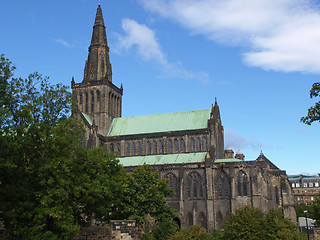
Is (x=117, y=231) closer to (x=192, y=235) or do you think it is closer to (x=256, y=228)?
(x=192, y=235)

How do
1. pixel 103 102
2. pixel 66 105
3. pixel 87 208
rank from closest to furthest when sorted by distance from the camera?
pixel 66 105
pixel 87 208
pixel 103 102

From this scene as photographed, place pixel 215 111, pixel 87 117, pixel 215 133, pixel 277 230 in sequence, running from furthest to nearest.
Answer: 1. pixel 87 117
2. pixel 215 111
3. pixel 215 133
4. pixel 277 230

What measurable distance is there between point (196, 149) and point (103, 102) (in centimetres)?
2065

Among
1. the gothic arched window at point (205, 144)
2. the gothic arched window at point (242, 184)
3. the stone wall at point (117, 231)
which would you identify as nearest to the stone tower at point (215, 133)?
the gothic arched window at point (205, 144)

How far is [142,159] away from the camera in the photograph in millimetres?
74000

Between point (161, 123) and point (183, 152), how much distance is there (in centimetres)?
818

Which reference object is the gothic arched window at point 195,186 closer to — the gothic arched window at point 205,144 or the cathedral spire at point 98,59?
the gothic arched window at point 205,144

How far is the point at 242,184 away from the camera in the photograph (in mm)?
65625

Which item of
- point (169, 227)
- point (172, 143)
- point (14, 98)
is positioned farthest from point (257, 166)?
point (14, 98)

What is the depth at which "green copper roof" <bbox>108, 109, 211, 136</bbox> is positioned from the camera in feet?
248

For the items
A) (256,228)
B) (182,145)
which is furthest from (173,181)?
(256,228)

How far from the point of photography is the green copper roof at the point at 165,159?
2766 inches

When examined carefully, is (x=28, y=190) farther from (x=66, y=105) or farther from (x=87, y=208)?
(x=87, y=208)

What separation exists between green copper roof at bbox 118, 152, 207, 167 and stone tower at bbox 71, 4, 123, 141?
8592 millimetres
